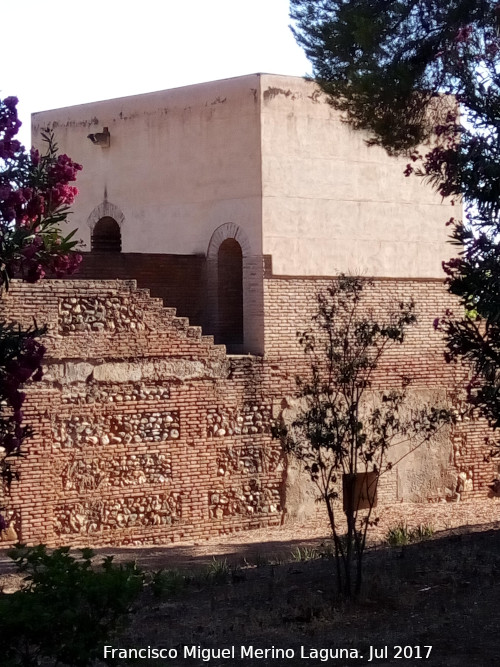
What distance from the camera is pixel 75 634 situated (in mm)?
6254

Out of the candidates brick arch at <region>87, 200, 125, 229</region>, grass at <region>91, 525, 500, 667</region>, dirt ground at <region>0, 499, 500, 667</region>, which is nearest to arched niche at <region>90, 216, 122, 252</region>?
brick arch at <region>87, 200, 125, 229</region>

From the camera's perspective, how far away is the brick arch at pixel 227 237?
18000mm

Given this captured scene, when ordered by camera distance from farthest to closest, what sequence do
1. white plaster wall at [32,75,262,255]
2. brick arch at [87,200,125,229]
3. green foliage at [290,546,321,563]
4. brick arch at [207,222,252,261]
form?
brick arch at [87,200,125,229]
white plaster wall at [32,75,262,255]
brick arch at [207,222,252,261]
green foliage at [290,546,321,563]

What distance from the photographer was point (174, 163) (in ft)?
63.4

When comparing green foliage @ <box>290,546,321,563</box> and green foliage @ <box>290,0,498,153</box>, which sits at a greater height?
green foliage @ <box>290,0,498,153</box>

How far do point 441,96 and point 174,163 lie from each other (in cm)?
751

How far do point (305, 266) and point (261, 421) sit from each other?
105 inches

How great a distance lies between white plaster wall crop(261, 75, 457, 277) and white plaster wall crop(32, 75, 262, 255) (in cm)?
37

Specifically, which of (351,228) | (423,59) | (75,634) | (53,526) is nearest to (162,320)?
(53,526)

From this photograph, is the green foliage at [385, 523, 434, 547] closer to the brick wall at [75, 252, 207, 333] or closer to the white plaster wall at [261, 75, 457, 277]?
the white plaster wall at [261, 75, 457, 277]

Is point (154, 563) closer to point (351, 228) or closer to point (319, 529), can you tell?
point (319, 529)

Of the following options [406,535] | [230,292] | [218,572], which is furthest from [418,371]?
[218,572]

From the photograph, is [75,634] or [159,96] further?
[159,96]

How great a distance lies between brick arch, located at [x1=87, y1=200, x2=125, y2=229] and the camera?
20391 millimetres
